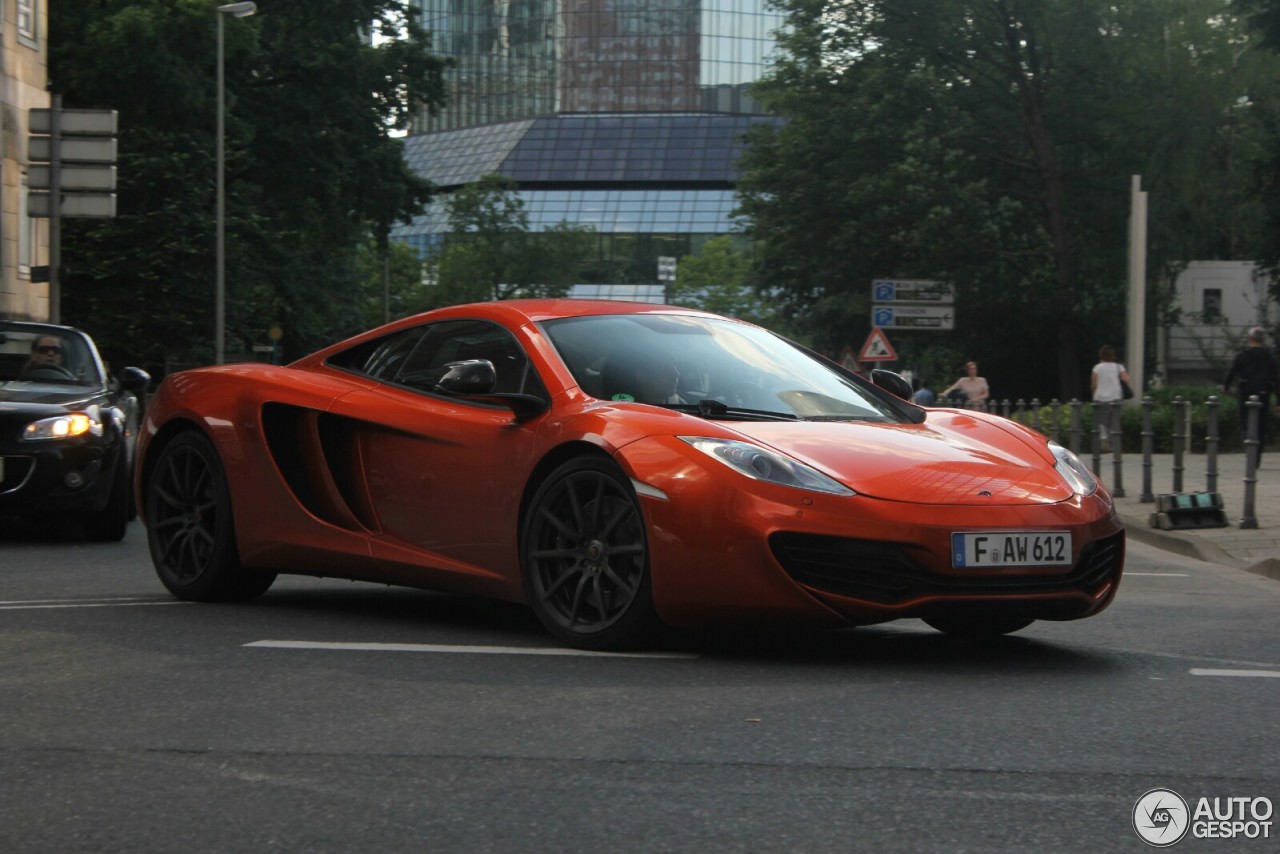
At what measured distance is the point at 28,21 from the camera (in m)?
33.3

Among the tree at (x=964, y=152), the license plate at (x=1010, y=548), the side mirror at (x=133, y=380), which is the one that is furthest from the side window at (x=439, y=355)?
the tree at (x=964, y=152)

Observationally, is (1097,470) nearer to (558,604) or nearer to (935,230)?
(558,604)

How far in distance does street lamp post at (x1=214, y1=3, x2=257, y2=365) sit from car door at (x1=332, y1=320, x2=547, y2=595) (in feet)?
102

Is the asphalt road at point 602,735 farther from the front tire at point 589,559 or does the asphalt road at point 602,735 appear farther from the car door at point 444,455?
the car door at point 444,455

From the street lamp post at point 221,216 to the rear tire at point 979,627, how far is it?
31838 millimetres

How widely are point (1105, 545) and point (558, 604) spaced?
5.83ft

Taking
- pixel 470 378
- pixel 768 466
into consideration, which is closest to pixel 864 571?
pixel 768 466

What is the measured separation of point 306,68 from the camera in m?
41.1

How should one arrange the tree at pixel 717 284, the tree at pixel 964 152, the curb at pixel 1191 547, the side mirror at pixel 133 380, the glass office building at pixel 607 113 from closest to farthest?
the curb at pixel 1191 547, the side mirror at pixel 133 380, the tree at pixel 964 152, the tree at pixel 717 284, the glass office building at pixel 607 113

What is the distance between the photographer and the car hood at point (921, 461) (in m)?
6.05

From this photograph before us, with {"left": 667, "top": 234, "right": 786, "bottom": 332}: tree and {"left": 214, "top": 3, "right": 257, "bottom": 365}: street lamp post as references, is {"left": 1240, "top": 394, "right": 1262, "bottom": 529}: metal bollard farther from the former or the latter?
{"left": 667, "top": 234, "right": 786, "bottom": 332}: tree

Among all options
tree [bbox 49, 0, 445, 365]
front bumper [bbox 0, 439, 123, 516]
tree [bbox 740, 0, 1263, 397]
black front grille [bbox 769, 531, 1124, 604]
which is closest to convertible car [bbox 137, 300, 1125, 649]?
black front grille [bbox 769, 531, 1124, 604]

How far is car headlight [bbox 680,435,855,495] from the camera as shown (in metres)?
6.00

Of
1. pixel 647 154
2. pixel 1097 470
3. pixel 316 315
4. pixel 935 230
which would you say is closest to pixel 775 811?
pixel 1097 470
